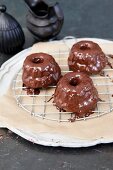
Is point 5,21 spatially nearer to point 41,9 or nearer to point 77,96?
point 41,9

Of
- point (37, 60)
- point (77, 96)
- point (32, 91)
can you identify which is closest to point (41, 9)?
point (37, 60)

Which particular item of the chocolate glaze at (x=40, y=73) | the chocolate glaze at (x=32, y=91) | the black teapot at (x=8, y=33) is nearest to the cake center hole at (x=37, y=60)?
the chocolate glaze at (x=40, y=73)

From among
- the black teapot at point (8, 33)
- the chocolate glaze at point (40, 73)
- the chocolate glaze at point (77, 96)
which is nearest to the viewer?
the chocolate glaze at point (77, 96)

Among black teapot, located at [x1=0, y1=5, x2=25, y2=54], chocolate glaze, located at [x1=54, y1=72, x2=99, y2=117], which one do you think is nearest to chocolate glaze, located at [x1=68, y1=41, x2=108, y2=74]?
chocolate glaze, located at [x1=54, y1=72, x2=99, y2=117]

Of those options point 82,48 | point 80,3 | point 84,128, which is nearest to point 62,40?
point 82,48

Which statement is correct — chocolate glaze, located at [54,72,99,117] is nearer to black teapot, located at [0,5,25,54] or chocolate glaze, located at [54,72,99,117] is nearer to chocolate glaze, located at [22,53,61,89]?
chocolate glaze, located at [22,53,61,89]

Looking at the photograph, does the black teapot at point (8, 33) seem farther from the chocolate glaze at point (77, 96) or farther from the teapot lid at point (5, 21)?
the chocolate glaze at point (77, 96)
